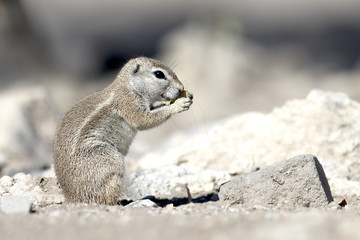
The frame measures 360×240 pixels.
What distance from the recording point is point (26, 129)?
37.1ft

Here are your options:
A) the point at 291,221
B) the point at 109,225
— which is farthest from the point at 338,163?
the point at 109,225

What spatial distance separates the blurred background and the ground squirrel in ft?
8.07

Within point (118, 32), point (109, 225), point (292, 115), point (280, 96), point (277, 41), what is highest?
point (118, 32)

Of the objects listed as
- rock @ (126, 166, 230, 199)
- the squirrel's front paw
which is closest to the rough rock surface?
rock @ (126, 166, 230, 199)

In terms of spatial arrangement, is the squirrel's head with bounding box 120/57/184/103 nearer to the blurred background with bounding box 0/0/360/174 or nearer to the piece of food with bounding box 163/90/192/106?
the piece of food with bounding box 163/90/192/106

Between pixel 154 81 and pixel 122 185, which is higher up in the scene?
pixel 154 81

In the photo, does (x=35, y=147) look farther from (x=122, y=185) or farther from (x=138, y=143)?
(x=122, y=185)

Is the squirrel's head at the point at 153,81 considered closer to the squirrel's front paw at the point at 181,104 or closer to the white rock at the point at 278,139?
the squirrel's front paw at the point at 181,104

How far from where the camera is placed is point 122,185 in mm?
6676

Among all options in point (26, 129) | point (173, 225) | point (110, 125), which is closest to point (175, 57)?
point (26, 129)

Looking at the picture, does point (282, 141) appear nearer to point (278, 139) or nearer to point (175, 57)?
point (278, 139)

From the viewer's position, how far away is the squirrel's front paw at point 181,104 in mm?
7387

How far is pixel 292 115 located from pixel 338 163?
945 millimetres

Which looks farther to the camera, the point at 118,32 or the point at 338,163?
the point at 118,32
